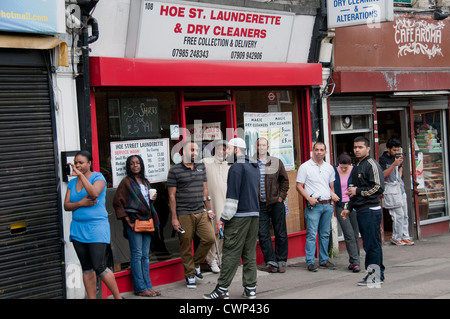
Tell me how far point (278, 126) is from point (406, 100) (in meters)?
3.60

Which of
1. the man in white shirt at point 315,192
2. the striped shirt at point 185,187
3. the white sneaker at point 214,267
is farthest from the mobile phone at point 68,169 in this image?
the man in white shirt at point 315,192

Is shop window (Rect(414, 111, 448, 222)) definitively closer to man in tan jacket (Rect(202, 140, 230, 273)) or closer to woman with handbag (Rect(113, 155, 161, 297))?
man in tan jacket (Rect(202, 140, 230, 273))

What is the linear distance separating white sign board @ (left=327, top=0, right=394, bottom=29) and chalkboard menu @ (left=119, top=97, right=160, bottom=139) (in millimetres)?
3663

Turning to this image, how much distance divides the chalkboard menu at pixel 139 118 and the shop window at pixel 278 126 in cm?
168

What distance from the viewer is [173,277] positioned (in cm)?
962

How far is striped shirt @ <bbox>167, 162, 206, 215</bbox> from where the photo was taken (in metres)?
9.14

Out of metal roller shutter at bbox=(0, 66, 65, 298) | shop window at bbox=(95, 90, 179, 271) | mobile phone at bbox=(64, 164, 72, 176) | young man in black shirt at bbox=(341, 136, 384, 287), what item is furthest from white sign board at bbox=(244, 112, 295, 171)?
metal roller shutter at bbox=(0, 66, 65, 298)

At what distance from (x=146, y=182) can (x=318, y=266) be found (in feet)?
11.1

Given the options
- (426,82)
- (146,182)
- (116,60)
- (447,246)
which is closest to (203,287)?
(146,182)

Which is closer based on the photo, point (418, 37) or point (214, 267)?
point (214, 267)

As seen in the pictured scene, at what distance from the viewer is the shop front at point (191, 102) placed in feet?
29.7

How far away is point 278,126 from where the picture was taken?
11398mm

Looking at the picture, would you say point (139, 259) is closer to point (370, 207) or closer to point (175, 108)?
point (175, 108)

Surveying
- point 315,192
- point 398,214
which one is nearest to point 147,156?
point 315,192
